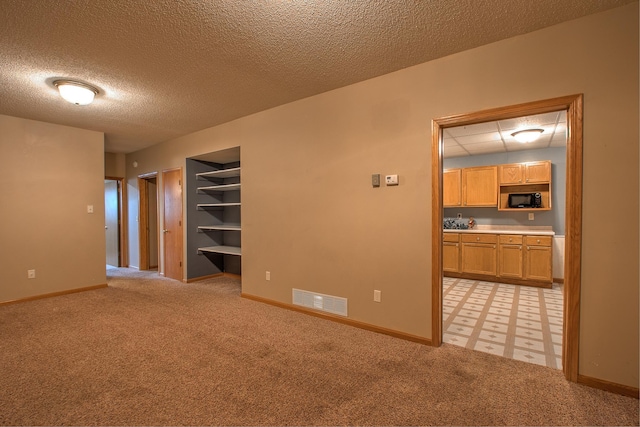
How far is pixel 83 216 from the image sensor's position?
471cm

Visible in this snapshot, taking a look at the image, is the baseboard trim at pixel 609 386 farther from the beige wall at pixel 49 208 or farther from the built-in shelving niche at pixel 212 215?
the beige wall at pixel 49 208

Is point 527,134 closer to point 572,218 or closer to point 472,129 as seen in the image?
point 472,129

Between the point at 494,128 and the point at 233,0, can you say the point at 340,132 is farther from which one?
the point at 494,128

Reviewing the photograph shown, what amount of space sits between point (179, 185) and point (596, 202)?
5.38 m

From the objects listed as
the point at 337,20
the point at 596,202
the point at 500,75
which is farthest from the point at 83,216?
the point at 596,202

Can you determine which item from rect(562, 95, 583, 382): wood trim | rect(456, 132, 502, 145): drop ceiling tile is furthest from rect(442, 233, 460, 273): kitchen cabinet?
rect(562, 95, 583, 382): wood trim

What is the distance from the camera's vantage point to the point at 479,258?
5.33 meters

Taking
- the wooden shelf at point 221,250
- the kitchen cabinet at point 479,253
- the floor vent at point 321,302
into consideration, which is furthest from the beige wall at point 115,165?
the kitchen cabinet at point 479,253

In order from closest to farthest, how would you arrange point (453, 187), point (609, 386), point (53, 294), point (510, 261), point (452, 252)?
point (609, 386) < point (53, 294) < point (510, 261) < point (452, 252) < point (453, 187)

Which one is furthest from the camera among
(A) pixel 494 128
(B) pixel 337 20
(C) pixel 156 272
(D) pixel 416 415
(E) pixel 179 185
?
(C) pixel 156 272

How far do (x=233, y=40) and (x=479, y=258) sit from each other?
505cm

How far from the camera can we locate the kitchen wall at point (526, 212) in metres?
5.27

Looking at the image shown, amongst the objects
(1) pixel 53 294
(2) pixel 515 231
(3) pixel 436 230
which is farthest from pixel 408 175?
(1) pixel 53 294

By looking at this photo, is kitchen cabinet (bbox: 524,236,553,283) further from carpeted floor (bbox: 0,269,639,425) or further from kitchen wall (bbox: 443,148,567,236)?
carpeted floor (bbox: 0,269,639,425)
